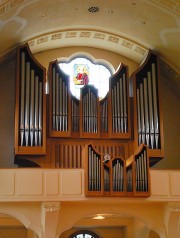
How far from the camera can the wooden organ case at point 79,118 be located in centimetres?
1745

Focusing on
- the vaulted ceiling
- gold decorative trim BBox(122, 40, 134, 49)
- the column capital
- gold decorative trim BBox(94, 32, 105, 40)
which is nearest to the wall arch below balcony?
the column capital

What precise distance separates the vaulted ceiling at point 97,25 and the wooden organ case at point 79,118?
104 centimetres

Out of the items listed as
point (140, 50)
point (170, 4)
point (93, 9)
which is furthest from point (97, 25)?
point (170, 4)

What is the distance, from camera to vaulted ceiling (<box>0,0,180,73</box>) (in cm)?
1667

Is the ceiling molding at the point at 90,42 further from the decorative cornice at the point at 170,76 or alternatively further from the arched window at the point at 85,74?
the decorative cornice at the point at 170,76

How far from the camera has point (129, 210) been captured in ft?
54.0

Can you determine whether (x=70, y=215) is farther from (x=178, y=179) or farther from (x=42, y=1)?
(x=42, y=1)

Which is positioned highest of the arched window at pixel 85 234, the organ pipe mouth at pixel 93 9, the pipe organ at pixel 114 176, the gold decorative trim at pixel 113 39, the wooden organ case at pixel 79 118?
the organ pipe mouth at pixel 93 9

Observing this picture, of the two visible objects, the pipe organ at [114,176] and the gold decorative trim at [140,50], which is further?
the gold decorative trim at [140,50]

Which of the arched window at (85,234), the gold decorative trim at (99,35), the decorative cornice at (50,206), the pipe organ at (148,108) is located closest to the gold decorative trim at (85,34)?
the gold decorative trim at (99,35)

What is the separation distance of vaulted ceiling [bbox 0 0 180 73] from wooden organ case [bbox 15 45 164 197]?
41.0 inches

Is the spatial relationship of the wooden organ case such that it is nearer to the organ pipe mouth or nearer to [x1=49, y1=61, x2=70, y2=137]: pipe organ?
[x1=49, y1=61, x2=70, y2=137]: pipe organ

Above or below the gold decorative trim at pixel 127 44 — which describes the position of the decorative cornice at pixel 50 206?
below

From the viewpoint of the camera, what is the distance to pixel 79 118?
58.4 feet
